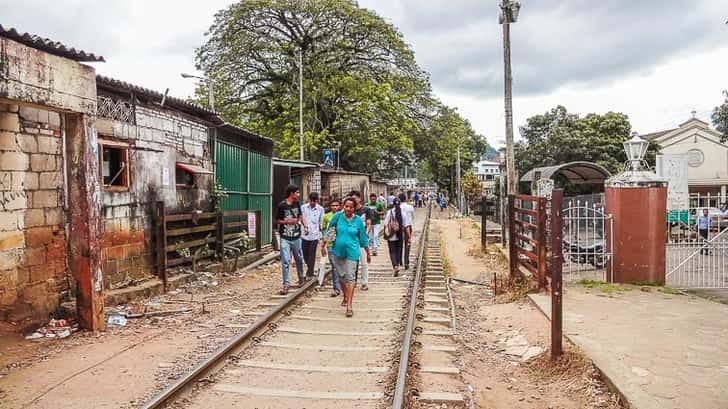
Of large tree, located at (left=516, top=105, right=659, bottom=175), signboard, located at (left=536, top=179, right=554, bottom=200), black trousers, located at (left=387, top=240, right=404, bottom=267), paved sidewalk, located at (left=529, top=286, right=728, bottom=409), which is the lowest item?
paved sidewalk, located at (left=529, top=286, right=728, bottom=409)

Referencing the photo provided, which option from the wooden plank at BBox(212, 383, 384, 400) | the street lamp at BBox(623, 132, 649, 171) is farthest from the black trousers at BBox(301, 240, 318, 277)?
the street lamp at BBox(623, 132, 649, 171)

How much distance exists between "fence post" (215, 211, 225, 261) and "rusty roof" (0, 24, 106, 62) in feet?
17.5

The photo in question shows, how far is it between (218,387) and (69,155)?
3.65 m

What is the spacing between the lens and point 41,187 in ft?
23.1

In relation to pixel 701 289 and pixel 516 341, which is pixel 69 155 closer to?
pixel 516 341

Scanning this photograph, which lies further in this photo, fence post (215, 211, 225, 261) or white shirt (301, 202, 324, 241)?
fence post (215, 211, 225, 261)

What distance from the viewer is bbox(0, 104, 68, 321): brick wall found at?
6500 mm

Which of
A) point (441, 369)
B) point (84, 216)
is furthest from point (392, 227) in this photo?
point (84, 216)

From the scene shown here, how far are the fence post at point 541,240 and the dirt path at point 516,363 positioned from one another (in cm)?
47

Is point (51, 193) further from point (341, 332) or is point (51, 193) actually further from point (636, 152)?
point (636, 152)

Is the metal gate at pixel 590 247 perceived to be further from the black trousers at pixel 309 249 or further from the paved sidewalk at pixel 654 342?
the black trousers at pixel 309 249

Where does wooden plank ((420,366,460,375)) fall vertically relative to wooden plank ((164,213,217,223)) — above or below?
below

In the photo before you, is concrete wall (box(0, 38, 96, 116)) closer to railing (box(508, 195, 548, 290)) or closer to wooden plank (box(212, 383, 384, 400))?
wooden plank (box(212, 383, 384, 400))

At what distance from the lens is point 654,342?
605 centimetres
